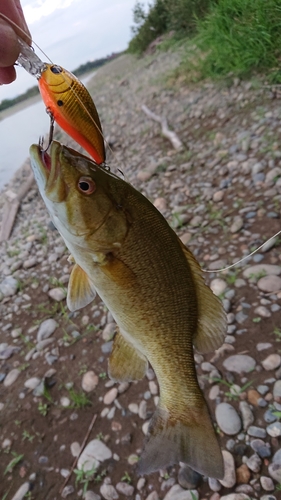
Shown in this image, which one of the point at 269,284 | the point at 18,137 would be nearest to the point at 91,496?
the point at 269,284

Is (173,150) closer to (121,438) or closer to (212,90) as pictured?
(212,90)

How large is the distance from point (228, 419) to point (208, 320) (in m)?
1.19

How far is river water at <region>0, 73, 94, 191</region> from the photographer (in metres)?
11.0

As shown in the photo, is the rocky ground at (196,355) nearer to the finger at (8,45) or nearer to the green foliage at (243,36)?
the green foliage at (243,36)

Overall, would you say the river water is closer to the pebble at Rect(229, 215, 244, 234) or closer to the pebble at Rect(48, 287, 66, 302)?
the pebble at Rect(48, 287, 66, 302)

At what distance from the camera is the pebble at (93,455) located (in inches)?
103

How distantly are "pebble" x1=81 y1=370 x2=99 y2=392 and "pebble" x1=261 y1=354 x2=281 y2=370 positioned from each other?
127cm

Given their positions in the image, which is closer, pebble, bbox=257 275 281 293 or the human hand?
the human hand

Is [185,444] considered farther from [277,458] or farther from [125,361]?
[277,458]

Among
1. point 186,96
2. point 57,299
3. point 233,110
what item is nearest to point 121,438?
point 57,299

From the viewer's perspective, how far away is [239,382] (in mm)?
2619

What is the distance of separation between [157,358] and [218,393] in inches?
51.0

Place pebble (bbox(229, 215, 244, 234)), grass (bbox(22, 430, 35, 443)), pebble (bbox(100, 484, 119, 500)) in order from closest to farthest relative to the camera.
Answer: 1. pebble (bbox(100, 484, 119, 500))
2. grass (bbox(22, 430, 35, 443))
3. pebble (bbox(229, 215, 244, 234))

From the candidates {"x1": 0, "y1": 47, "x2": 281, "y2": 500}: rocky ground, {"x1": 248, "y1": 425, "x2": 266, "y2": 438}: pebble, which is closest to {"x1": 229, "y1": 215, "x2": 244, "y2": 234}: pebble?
{"x1": 0, "y1": 47, "x2": 281, "y2": 500}: rocky ground
